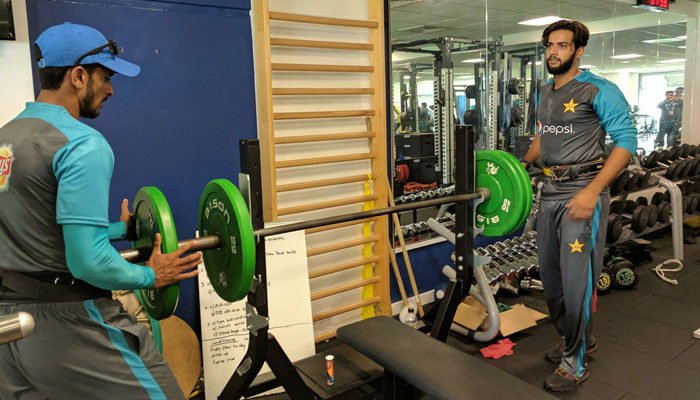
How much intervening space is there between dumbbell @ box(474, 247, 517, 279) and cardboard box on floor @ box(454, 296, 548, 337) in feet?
1.06

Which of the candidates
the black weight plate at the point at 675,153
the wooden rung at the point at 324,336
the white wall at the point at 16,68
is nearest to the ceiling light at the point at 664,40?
the black weight plate at the point at 675,153

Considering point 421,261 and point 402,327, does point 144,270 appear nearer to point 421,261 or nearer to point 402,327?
point 402,327

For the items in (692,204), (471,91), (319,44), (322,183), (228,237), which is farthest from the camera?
(692,204)

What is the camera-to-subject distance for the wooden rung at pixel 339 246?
120 inches

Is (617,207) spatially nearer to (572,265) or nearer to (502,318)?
(502,318)

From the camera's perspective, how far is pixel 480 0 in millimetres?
4520

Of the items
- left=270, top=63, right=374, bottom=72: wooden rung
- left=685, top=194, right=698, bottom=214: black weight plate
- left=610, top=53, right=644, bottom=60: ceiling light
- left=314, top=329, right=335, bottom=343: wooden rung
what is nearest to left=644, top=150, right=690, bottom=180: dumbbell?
left=685, top=194, right=698, bottom=214: black weight plate

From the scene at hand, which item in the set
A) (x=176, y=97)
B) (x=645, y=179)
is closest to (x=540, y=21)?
(x=645, y=179)

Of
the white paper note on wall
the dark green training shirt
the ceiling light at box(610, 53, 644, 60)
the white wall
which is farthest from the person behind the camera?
the ceiling light at box(610, 53, 644, 60)

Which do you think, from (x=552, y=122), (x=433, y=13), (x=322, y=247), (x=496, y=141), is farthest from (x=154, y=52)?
(x=496, y=141)

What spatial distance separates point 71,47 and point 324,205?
6.25 ft

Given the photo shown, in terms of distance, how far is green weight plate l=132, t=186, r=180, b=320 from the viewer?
57.2 inches

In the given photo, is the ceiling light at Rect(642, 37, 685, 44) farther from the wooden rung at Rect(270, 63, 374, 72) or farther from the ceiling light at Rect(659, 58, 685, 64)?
the wooden rung at Rect(270, 63, 374, 72)

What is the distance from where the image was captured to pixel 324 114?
2.96m
